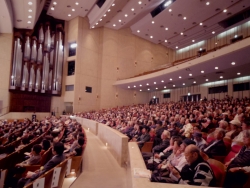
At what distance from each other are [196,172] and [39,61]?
53.3ft

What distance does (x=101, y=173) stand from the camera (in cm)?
366

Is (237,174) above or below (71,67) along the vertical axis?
below

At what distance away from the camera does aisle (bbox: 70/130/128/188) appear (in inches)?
123

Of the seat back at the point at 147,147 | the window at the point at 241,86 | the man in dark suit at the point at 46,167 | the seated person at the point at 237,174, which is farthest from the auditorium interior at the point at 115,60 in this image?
the seated person at the point at 237,174

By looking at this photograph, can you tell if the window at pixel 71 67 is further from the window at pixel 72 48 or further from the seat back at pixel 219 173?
the seat back at pixel 219 173

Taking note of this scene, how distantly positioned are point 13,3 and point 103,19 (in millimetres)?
6824

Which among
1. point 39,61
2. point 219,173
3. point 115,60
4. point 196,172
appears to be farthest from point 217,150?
point 115,60

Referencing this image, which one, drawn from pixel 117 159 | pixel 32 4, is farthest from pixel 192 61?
pixel 32 4

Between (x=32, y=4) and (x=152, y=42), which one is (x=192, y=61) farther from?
(x=152, y=42)

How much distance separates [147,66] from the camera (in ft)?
68.8

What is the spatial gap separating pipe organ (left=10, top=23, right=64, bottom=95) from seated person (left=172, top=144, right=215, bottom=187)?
14.9 metres

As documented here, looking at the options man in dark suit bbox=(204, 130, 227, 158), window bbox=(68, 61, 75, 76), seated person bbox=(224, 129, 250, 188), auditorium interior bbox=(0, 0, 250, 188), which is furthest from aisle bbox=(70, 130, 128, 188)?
window bbox=(68, 61, 75, 76)

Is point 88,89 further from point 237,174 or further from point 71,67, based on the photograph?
point 237,174

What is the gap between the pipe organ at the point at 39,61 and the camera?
14.9m
